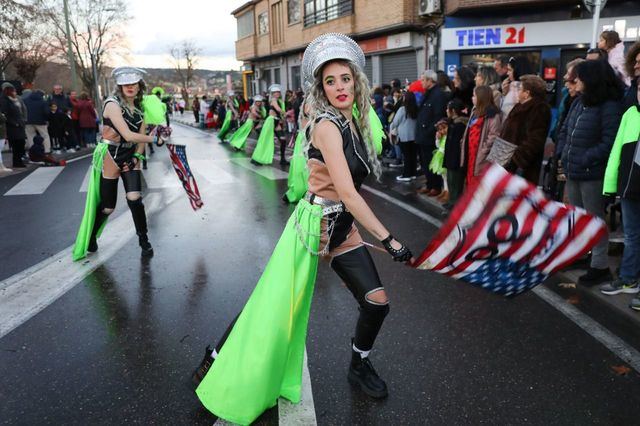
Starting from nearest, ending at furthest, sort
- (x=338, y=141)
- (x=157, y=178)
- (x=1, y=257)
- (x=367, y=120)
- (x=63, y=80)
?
(x=338, y=141) → (x=367, y=120) → (x=1, y=257) → (x=157, y=178) → (x=63, y=80)

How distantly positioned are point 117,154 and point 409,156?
584 cm

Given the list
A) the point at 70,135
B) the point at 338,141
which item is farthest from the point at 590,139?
the point at 70,135

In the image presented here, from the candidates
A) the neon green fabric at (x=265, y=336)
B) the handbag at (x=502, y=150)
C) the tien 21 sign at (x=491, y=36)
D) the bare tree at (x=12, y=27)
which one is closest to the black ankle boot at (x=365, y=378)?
the neon green fabric at (x=265, y=336)

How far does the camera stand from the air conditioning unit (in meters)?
17.6

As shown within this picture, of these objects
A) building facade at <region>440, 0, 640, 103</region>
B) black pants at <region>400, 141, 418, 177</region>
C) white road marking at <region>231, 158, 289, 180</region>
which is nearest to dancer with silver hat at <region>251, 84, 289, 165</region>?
A: white road marking at <region>231, 158, 289, 180</region>

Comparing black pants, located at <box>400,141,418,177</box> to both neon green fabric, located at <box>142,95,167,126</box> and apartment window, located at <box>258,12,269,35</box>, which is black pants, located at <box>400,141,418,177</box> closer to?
neon green fabric, located at <box>142,95,167,126</box>

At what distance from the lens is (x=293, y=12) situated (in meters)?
31.0

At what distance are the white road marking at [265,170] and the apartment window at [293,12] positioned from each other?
745 inches

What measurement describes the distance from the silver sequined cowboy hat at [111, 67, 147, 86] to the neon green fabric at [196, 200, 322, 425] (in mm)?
3370

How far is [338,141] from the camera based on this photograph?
254cm

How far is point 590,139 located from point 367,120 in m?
2.62

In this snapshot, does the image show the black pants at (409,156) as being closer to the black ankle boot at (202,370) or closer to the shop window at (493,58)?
the black ankle boot at (202,370)

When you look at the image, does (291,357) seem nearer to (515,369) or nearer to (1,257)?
(515,369)

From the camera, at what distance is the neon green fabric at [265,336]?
257 cm
